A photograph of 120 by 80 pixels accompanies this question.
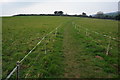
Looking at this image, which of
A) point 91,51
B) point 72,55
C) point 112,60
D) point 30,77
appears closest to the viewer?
point 30,77

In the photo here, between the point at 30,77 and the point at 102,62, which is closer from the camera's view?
the point at 30,77

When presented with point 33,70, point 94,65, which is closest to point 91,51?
point 94,65

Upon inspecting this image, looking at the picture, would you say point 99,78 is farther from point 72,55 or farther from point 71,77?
point 72,55

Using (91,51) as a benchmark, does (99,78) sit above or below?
below

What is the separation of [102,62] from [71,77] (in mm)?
2924

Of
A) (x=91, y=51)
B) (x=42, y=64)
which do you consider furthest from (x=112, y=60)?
(x=42, y=64)

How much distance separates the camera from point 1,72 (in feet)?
23.3

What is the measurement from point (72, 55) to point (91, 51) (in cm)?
205

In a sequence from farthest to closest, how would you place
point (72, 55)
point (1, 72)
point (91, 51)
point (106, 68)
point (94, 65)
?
1. point (91, 51)
2. point (72, 55)
3. point (94, 65)
4. point (106, 68)
5. point (1, 72)

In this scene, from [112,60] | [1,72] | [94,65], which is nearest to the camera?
[1,72]

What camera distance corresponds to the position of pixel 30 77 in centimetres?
647

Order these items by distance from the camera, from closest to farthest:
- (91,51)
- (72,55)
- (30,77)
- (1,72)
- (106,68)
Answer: (30,77) < (1,72) < (106,68) < (72,55) < (91,51)

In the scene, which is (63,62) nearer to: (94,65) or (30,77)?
(94,65)

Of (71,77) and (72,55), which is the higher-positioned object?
(72,55)
